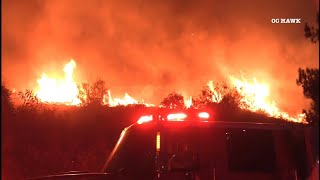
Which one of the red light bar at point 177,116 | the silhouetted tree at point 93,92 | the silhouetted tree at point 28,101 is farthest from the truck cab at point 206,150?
the silhouetted tree at point 93,92

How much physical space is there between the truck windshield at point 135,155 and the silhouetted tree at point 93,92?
94.1 feet

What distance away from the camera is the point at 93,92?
35.2 metres

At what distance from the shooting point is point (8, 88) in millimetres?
22109

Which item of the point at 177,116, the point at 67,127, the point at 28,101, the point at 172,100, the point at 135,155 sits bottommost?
the point at 135,155

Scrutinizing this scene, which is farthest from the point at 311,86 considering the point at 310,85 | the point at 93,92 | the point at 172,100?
the point at 93,92

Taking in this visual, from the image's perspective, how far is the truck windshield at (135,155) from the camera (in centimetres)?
513

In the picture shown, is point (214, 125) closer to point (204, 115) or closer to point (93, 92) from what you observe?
point (204, 115)

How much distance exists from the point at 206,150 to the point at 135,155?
889mm

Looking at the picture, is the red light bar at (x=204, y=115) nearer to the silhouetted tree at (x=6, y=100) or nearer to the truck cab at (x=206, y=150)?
the truck cab at (x=206, y=150)

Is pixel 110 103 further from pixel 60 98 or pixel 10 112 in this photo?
pixel 10 112

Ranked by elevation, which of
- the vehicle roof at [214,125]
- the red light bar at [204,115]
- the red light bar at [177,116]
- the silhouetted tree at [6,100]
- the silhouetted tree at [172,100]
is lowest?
the vehicle roof at [214,125]

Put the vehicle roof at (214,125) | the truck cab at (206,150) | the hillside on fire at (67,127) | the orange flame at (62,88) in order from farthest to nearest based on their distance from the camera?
the orange flame at (62,88) < the hillside on fire at (67,127) < the vehicle roof at (214,125) < the truck cab at (206,150)

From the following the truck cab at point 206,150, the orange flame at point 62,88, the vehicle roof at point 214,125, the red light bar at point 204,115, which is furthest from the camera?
the orange flame at point 62,88

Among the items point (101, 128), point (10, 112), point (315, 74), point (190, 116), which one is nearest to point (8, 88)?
point (10, 112)
